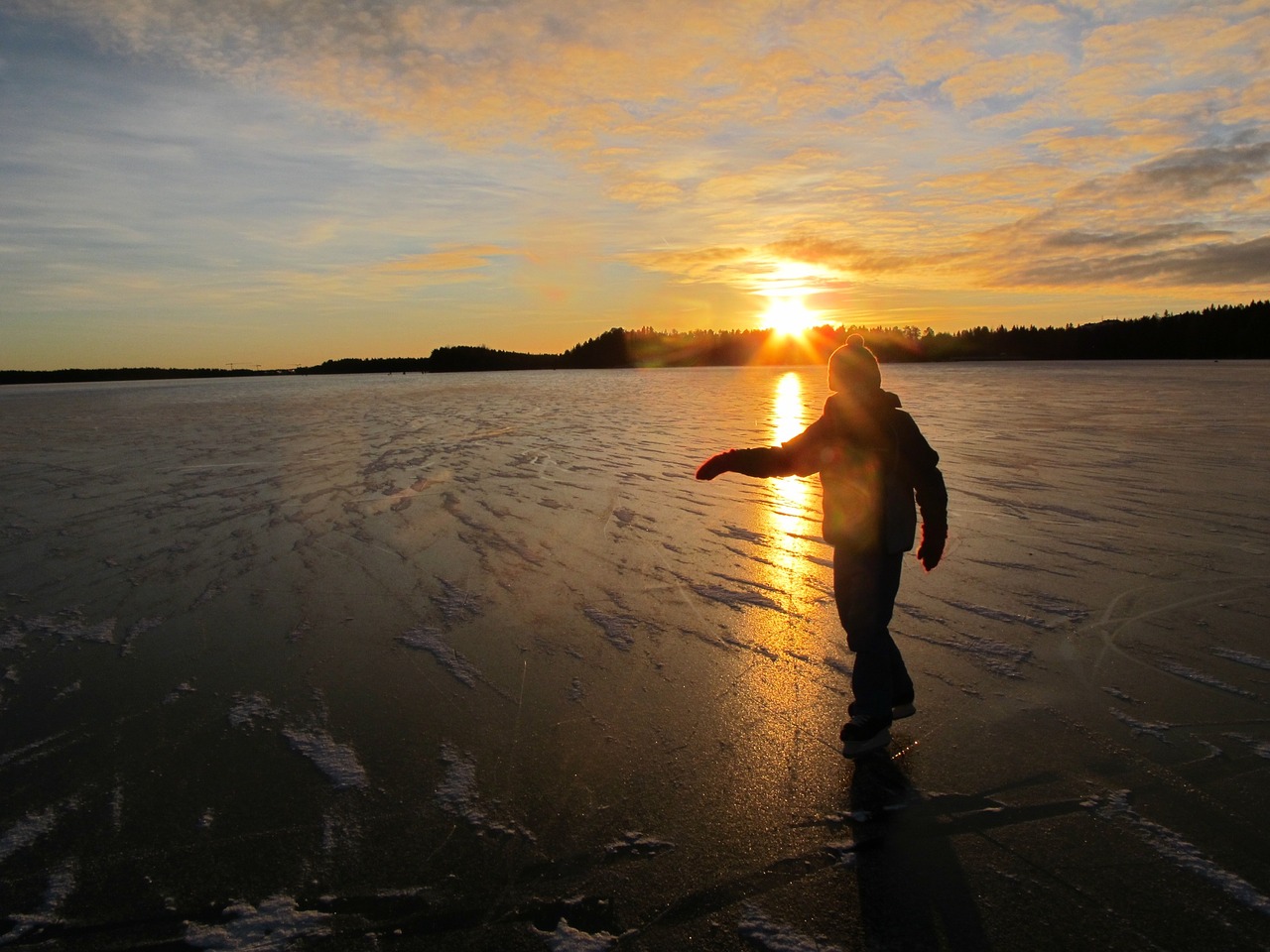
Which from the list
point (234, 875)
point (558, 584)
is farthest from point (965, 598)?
point (234, 875)

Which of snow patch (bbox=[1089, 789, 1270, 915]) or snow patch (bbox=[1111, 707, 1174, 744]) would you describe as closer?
snow patch (bbox=[1089, 789, 1270, 915])

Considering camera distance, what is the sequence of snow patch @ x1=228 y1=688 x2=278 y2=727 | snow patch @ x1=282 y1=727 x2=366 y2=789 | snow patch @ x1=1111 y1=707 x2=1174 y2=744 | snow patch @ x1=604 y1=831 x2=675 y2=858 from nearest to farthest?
snow patch @ x1=604 y1=831 x2=675 y2=858 < snow patch @ x1=282 y1=727 x2=366 y2=789 < snow patch @ x1=1111 y1=707 x2=1174 y2=744 < snow patch @ x1=228 y1=688 x2=278 y2=727

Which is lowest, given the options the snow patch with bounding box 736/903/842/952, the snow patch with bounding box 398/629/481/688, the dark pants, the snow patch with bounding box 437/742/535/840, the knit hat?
the snow patch with bounding box 736/903/842/952

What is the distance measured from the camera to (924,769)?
3.66 meters

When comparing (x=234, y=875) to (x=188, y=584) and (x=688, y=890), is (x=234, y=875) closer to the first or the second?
(x=688, y=890)

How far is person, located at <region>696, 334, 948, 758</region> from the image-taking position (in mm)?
3855

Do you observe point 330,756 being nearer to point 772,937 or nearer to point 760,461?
point 772,937

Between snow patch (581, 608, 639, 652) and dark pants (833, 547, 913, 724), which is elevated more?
dark pants (833, 547, 913, 724)

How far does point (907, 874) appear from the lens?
9.61ft

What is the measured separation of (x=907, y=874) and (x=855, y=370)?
2232mm

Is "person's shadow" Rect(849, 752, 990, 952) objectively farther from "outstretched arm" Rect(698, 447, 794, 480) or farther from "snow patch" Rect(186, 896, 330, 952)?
"snow patch" Rect(186, 896, 330, 952)

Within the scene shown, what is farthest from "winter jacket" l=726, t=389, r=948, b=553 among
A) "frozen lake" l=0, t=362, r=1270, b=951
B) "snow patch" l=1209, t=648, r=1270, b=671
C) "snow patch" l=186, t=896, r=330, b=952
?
"snow patch" l=186, t=896, r=330, b=952

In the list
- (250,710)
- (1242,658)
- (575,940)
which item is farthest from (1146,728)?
(250,710)

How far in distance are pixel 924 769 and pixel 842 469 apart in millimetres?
1458
